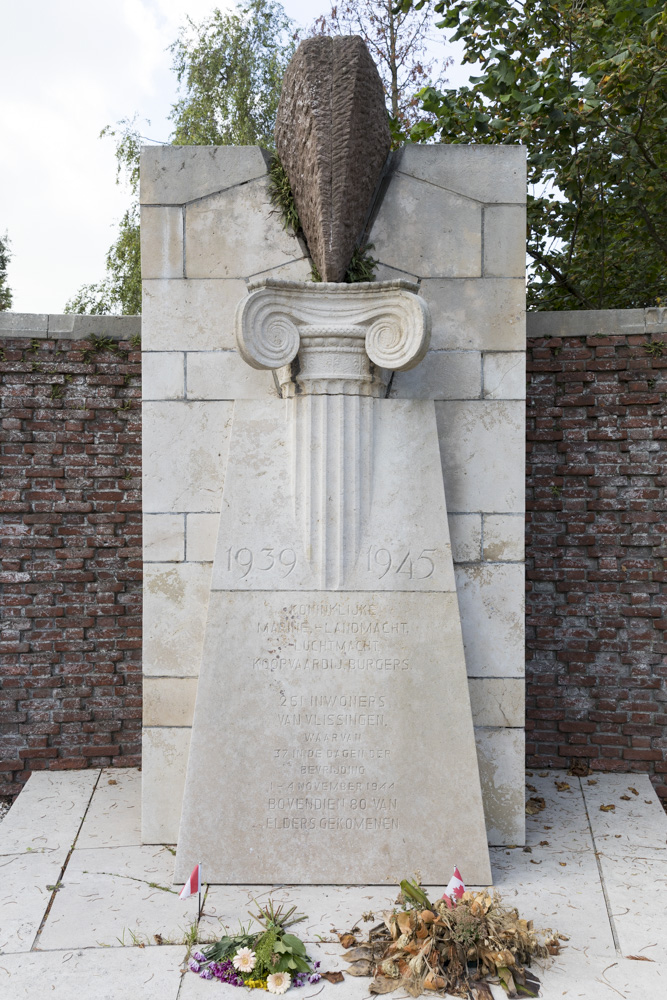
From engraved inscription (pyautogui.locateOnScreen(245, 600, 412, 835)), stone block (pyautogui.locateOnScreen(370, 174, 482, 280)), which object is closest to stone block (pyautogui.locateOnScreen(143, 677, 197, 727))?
engraved inscription (pyautogui.locateOnScreen(245, 600, 412, 835))

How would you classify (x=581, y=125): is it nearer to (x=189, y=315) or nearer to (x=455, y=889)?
(x=189, y=315)

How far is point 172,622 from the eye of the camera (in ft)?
12.9

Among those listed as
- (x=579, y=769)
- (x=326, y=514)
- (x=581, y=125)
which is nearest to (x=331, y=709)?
(x=326, y=514)

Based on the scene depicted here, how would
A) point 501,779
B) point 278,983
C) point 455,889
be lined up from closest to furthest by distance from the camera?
point 278,983, point 455,889, point 501,779

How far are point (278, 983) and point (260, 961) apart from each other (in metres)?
0.11

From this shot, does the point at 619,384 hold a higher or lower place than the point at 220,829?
higher

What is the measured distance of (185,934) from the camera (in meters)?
3.06

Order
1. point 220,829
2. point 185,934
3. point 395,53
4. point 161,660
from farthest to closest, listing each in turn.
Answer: point 395,53, point 161,660, point 220,829, point 185,934

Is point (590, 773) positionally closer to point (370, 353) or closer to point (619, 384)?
point (619, 384)

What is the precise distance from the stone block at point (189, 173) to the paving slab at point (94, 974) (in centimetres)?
311

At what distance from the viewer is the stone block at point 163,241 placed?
12.9 ft

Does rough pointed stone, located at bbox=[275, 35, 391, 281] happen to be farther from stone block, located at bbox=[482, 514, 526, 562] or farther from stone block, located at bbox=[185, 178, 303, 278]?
stone block, located at bbox=[482, 514, 526, 562]

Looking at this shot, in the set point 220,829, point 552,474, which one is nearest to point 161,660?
point 220,829

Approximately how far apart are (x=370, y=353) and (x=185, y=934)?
2.33m
